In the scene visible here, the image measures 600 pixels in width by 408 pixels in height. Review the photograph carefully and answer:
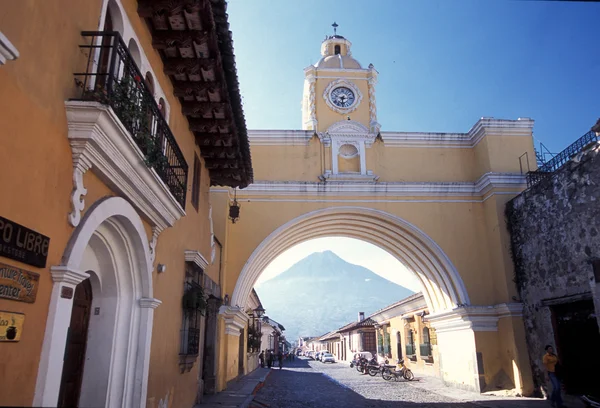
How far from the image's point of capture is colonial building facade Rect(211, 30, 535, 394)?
1586 centimetres

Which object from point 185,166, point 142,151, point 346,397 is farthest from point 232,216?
point 142,151

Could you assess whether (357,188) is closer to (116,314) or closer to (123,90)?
(116,314)

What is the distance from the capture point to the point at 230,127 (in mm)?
8523

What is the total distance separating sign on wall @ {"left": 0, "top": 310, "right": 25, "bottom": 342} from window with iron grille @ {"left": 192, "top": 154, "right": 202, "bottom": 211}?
19.3ft

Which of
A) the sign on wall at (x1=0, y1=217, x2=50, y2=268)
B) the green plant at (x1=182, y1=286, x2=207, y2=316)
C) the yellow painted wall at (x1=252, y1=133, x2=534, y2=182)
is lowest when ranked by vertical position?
the sign on wall at (x1=0, y1=217, x2=50, y2=268)

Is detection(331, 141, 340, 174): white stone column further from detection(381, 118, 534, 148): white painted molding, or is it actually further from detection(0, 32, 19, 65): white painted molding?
detection(0, 32, 19, 65): white painted molding

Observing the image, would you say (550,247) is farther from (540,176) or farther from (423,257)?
(423,257)

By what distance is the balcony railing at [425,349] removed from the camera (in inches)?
885

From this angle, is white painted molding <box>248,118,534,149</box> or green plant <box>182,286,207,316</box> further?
white painted molding <box>248,118,534,149</box>

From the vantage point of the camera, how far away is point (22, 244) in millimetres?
3322

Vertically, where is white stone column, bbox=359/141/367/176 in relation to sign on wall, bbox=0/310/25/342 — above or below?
above

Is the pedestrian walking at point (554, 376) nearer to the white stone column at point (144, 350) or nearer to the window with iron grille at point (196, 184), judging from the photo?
the window with iron grille at point (196, 184)

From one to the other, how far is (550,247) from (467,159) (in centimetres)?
526

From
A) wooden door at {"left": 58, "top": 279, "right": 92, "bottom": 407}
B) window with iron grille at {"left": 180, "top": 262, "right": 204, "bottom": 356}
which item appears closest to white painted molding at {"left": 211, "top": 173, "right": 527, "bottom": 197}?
window with iron grille at {"left": 180, "top": 262, "right": 204, "bottom": 356}
